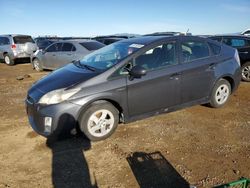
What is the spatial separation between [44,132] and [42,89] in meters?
0.74

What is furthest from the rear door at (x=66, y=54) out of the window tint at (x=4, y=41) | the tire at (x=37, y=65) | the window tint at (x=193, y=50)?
the window tint at (x=193, y=50)

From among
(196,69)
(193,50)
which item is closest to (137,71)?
(196,69)

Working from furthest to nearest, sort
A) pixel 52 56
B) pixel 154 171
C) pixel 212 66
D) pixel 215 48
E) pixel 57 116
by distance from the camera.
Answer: pixel 52 56 → pixel 215 48 → pixel 212 66 → pixel 57 116 → pixel 154 171

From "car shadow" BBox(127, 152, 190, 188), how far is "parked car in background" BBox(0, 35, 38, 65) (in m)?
13.4

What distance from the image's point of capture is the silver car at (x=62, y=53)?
35.8 ft

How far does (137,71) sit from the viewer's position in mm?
4719

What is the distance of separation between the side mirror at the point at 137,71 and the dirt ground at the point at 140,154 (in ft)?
3.40

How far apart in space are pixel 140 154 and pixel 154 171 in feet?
1.77

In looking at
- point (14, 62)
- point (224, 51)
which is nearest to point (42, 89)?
point (224, 51)

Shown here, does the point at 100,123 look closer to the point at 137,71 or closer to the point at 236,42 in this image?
the point at 137,71

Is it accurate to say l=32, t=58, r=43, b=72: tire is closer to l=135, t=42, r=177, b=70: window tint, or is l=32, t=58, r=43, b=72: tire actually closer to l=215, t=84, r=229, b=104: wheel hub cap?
l=135, t=42, r=177, b=70: window tint

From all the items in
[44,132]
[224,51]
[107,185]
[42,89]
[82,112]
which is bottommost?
[107,185]

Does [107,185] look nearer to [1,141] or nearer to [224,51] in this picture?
[1,141]

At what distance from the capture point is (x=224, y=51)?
6113mm
